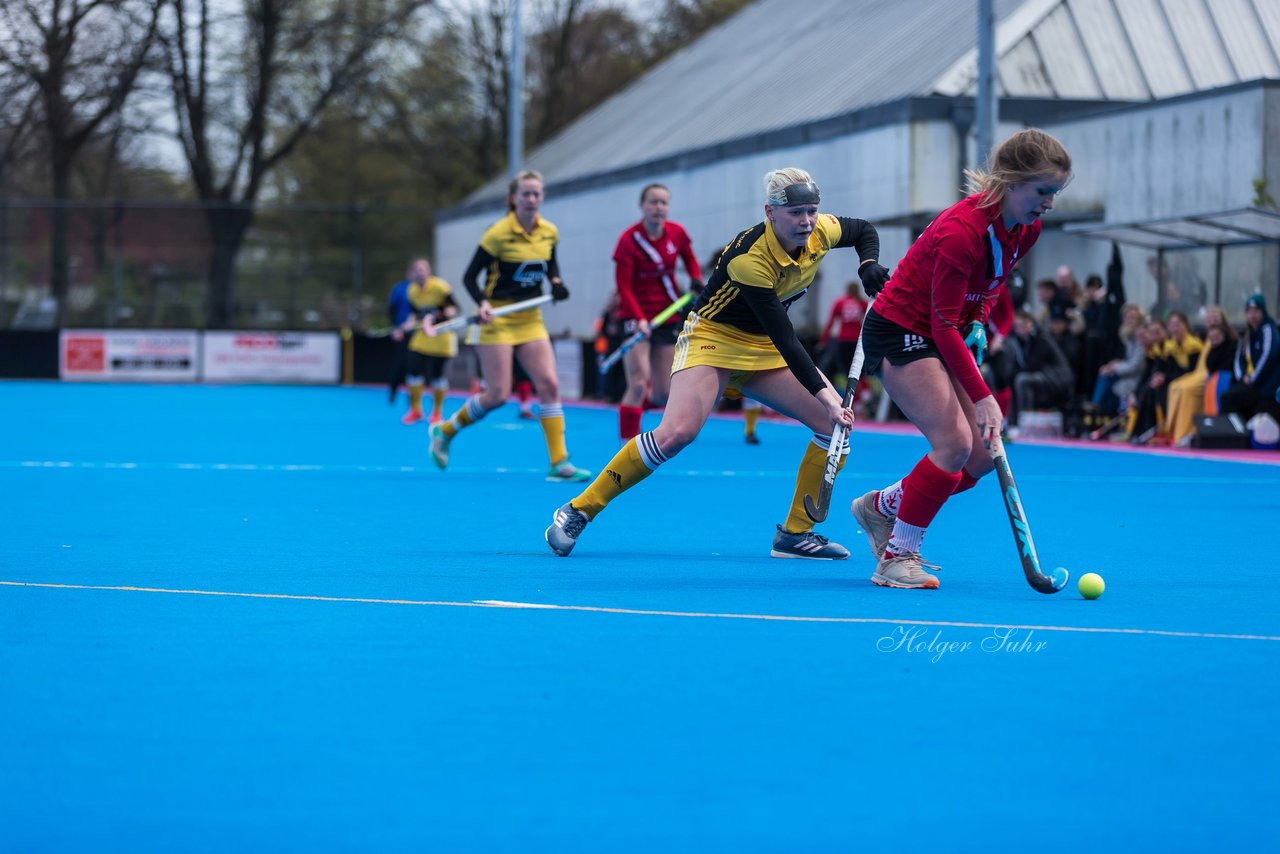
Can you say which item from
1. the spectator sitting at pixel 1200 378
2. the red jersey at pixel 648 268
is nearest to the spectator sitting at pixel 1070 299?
the spectator sitting at pixel 1200 378

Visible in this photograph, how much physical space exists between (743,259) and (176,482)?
5.78 metres

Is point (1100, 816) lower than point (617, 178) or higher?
lower

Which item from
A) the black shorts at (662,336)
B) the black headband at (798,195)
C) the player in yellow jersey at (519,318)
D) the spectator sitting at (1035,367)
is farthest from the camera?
the spectator sitting at (1035,367)

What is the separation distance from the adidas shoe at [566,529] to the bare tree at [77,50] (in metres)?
35.8

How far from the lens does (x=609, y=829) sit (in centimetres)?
360

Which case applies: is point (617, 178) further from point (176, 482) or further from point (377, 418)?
point (176, 482)

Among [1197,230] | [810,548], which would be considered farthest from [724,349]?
[1197,230]

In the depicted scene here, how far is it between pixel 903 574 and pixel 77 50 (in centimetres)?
3842

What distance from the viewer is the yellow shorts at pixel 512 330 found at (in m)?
11.6

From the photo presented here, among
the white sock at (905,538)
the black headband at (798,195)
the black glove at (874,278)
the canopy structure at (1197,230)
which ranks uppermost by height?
the canopy structure at (1197,230)

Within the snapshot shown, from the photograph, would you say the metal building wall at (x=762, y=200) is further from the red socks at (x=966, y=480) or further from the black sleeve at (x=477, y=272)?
the red socks at (x=966, y=480)

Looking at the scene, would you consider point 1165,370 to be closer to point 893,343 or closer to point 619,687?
point 893,343

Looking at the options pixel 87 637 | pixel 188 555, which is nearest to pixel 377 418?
pixel 188 555

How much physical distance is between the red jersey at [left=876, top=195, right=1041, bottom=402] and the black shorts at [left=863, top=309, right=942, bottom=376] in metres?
0.03
